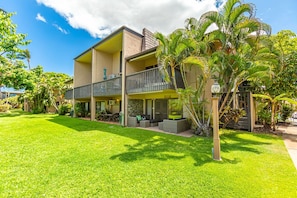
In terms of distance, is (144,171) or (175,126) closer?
(144,171)

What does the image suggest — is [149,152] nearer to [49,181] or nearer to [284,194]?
[49,181]

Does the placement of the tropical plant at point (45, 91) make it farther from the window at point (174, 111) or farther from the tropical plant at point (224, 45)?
the tropical plant at point (224, 45)

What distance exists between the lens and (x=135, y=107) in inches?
527

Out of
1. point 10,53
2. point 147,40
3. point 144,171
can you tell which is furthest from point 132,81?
point 10,53

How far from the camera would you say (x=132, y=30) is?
12.9 metres

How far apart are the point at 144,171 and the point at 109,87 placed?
428 inches

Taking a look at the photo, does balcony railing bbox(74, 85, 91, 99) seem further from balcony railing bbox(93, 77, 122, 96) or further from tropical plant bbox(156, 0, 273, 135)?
tropical plant bbox(156, 0, 273, 135)

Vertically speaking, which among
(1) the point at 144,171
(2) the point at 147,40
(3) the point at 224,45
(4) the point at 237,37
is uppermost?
(2) the point at 147,40

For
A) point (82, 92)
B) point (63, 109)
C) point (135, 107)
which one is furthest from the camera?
point (63, 109)

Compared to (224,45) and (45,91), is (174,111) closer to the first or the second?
(224,45)

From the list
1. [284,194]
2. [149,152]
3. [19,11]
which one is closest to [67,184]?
[149,152]

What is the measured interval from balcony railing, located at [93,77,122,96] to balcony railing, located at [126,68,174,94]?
3.95ft

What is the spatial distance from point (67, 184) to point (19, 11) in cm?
2070

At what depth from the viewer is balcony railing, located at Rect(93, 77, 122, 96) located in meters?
13.0
